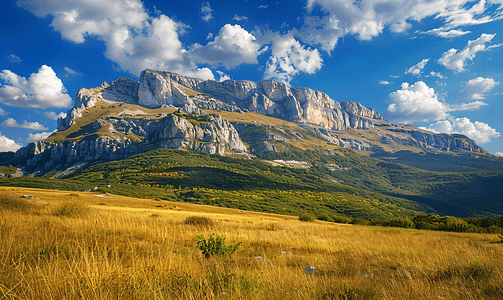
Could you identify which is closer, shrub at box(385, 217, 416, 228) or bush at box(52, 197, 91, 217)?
bush at box(52, 197, 91, 217)

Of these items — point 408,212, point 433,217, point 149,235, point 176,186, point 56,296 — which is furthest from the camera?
point 408,212

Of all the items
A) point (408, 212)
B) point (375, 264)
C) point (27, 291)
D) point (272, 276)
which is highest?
point (27, 291)

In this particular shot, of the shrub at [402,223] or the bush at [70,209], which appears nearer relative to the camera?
the bush at [70,209]

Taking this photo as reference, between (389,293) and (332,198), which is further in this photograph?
(332,198)

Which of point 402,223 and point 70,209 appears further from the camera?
point 402,223

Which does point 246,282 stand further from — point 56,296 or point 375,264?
point 375,264

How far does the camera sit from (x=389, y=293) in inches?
163

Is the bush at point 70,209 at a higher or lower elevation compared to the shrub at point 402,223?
higher

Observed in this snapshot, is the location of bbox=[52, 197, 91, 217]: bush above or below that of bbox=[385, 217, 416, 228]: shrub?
above

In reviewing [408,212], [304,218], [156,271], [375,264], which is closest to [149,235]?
[156,271]

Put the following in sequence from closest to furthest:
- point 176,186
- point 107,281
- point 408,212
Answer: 1. point 107,281
2. point 176,186
3. point 408,212

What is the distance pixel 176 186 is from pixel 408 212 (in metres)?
191

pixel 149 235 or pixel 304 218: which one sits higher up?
pixel 149 235

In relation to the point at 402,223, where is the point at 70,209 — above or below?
above
